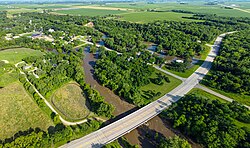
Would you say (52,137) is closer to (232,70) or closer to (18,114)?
(18,114)

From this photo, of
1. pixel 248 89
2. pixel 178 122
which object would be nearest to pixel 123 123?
pixel 178 122

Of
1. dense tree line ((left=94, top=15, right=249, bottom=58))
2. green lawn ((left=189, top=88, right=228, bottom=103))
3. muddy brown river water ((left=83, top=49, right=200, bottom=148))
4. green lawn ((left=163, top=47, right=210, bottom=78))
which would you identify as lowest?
muddy brown river water ((left=83, top=49, right=200, bottom=148))

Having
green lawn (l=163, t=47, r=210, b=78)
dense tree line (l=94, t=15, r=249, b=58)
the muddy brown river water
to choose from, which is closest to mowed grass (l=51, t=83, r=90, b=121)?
the muddy brown river water

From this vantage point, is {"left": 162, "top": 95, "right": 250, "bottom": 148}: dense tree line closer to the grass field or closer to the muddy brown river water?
the muddy brown river water

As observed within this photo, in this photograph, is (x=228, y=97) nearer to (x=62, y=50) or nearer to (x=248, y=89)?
(x=248, y=89)

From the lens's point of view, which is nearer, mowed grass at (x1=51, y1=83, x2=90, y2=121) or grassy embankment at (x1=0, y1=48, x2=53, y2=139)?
grassy embankment at (x1=0, y1=48, x2=53, y2=139)

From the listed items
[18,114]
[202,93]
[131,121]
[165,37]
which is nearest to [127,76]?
[131,121]
